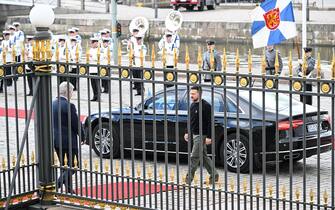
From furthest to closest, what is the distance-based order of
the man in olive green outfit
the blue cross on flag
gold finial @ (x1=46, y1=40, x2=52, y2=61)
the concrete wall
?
the concrete wall, the blue cross on flag, the man in olive green outfit, gold finial @ (x1=46, y1=40, x2=52, y2=61)

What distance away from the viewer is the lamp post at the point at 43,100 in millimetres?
10805

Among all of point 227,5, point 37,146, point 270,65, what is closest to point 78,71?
point 37,146

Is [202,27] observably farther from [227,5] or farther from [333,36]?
[227,5]

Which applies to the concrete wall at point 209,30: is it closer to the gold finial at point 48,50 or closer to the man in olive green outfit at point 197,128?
the man in olive green outfit at point 197,128

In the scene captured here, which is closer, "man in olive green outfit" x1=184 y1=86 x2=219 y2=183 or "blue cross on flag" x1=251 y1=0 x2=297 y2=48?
"man in olive green outfit" x1=184 y1=86 x2=219 y2=183

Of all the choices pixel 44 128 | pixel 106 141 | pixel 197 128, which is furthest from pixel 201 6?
pixel 44 128

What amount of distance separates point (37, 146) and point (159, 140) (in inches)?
164

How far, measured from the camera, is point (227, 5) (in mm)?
63688

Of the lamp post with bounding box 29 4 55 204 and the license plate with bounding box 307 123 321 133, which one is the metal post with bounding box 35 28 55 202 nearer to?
the lamp post with bounding box 29 4 55 204

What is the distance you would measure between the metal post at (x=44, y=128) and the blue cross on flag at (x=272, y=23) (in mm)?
5408

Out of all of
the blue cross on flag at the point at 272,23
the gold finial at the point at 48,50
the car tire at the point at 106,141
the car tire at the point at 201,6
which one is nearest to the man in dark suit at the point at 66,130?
the gold finial at the point at 48,50

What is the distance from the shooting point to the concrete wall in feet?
147

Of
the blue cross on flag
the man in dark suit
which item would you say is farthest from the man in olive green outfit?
the blue cross on flag

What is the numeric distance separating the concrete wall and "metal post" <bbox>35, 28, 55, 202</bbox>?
34400 mm
